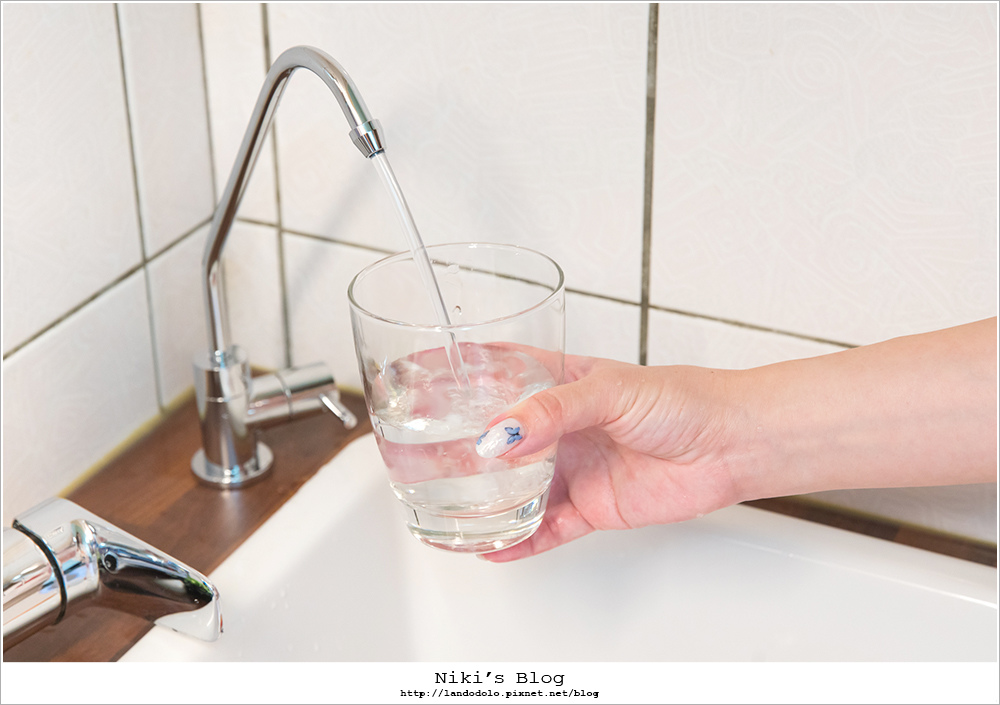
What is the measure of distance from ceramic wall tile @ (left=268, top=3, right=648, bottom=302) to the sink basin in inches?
8.1

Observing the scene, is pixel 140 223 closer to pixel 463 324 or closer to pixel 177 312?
pixel 177 312

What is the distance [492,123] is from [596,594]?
367 mm

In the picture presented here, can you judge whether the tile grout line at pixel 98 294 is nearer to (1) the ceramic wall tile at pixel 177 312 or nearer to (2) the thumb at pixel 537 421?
(1) the ceramic wall tile at pixel 177 312

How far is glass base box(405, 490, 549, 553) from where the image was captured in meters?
0.55

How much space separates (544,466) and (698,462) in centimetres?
13

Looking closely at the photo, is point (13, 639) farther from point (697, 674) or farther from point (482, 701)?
point (697, 674)

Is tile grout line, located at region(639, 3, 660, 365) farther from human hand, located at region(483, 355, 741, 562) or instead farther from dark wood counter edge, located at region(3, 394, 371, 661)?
dark wood counter edge, located at region(3, 394, 371, 661)

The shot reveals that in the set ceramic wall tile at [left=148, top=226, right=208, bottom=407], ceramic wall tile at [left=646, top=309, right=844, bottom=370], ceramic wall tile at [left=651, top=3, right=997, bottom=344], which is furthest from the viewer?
ceramic wall tile at [left=148, top=226, right=208, bottom=407]

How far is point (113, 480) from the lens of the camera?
30.5 inches

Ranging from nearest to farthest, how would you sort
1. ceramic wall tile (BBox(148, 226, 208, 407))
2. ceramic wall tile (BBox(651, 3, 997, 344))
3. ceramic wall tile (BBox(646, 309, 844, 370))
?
ceramic wall tile (BBox(651, 3, 997, 344)), ceramic wall tile (BBox(646, 309, 844, 370)), ceramic wall tile (BBox(148, 226, 208, 407))

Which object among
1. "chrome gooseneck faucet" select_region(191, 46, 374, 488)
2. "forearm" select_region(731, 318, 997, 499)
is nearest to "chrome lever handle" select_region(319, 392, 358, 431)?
"chrome gooseneck faucet" select_region(191, 46, 374, 488)

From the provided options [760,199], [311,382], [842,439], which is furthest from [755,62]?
[311,382]

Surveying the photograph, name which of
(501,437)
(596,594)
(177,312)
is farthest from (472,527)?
(177,312)

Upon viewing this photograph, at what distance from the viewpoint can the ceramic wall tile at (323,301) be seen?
0.83 metres
